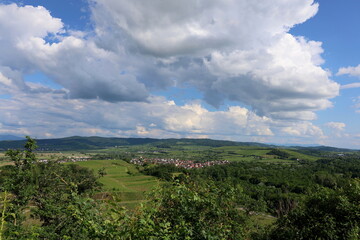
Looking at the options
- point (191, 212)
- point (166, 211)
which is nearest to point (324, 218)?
point (191, 212)

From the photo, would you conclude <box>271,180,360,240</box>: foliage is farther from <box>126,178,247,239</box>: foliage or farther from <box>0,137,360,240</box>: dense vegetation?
<box>126,178,247,239</box>: foliage

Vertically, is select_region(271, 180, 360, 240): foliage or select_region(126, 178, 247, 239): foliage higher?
select_region(126, 178, 247, 239): foliage

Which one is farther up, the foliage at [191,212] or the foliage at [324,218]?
the foliage at [191,212]

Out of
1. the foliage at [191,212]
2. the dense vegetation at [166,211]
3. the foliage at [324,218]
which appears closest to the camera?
the dense vegetation at [166,211]

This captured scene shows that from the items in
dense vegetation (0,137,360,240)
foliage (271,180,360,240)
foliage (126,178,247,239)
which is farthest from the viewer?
foliage (271,180,360,240)

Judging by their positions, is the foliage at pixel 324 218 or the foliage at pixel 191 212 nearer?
the foliage at pixel 191 212

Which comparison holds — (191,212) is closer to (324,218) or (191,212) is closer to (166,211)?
(166,211)

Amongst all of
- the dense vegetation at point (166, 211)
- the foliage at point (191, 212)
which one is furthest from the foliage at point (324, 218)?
the foliage at point (191, 212)

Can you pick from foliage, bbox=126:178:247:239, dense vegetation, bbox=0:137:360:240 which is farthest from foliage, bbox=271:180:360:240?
foliage, bbox=126:178:247:239

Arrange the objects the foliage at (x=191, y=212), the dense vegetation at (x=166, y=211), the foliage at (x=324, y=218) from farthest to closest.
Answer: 1. the foliage at (x=324, y=218)
2. the foliage at (x=191, y=212)
3. the dense vegetation at (x=166, y=211)

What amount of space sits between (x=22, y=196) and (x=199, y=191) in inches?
766

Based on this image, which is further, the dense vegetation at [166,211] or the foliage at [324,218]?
the foliage at [324,218]

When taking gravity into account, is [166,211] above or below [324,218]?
above

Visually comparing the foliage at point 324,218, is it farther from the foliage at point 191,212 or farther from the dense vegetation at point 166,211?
the foliage at point 191,212
